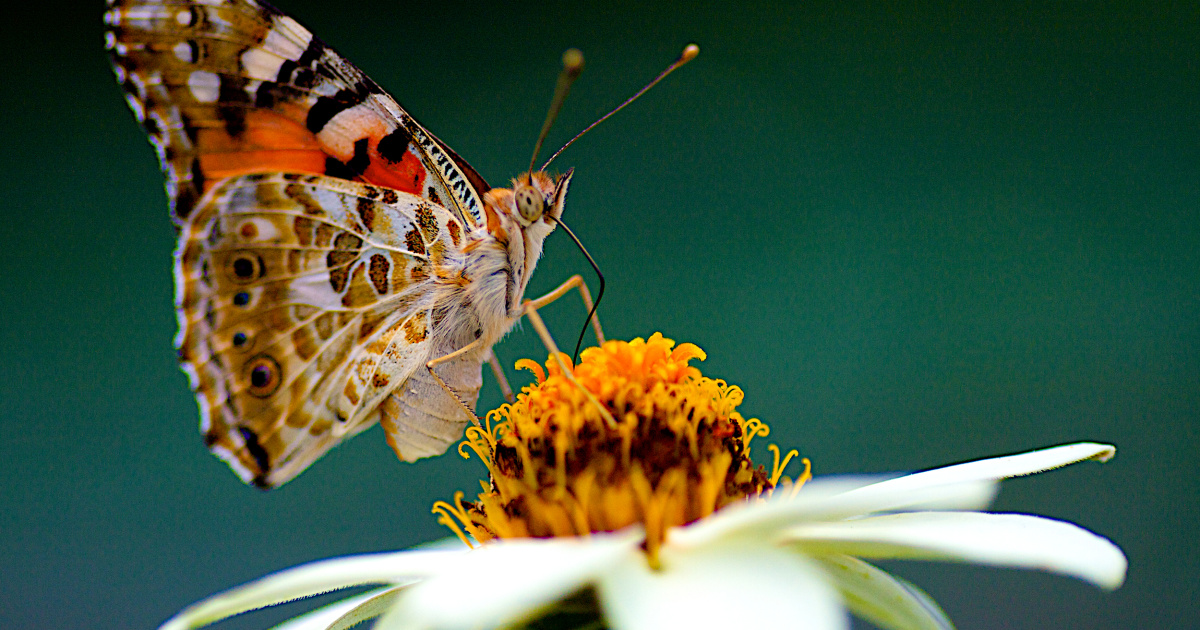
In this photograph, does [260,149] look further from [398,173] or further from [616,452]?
[616,452]

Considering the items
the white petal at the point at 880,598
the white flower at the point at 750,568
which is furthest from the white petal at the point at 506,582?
the white petal at the point at 880,598

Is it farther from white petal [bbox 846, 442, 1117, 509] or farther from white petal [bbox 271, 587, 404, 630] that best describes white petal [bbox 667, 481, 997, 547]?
white petal [bbox 271, 587, 404, 630]

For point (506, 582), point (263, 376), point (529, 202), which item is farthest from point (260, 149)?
point (506, 582)

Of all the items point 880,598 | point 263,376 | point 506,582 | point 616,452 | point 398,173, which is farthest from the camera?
point 398,173

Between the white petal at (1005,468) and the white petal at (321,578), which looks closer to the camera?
the white petal at (321,578)

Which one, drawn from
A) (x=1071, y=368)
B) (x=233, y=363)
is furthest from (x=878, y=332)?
(x=233, y=363)

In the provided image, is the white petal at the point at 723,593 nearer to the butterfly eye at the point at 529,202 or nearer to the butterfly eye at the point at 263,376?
the butterfly eye at the point at 529,202
